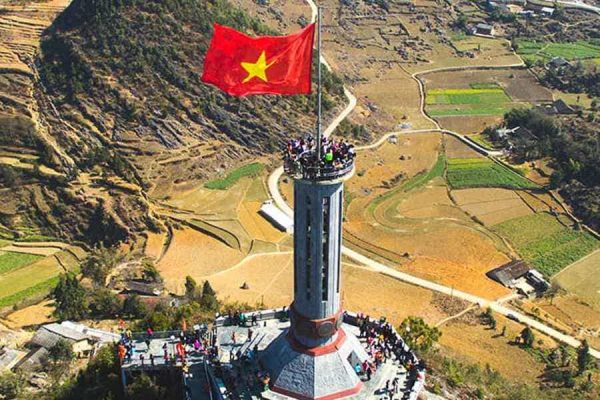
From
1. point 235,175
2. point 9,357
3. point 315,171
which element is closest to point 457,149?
point 235,175

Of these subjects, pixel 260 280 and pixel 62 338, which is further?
pixel 260 280

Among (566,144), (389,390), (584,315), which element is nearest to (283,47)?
(389,390)

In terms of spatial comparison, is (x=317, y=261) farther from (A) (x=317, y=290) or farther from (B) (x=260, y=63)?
(B) (x=260, y=63)

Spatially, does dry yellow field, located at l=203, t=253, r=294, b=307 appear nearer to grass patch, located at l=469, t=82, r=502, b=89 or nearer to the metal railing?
the metal railing

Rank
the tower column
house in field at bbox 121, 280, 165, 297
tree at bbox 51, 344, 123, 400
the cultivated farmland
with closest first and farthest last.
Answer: the tower column < tree at bbox 51, 344, 123, 400 < house in field at bbox 121, 280, 165, 297 < the cultivated farmland

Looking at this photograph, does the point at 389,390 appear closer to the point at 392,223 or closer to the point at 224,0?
the point at 392,223

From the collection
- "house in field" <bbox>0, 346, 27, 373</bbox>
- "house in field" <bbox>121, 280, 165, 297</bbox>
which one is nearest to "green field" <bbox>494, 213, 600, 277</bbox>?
"house in field" <bbox>121, 280, 165, 297</bbox>

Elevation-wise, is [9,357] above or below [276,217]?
above
